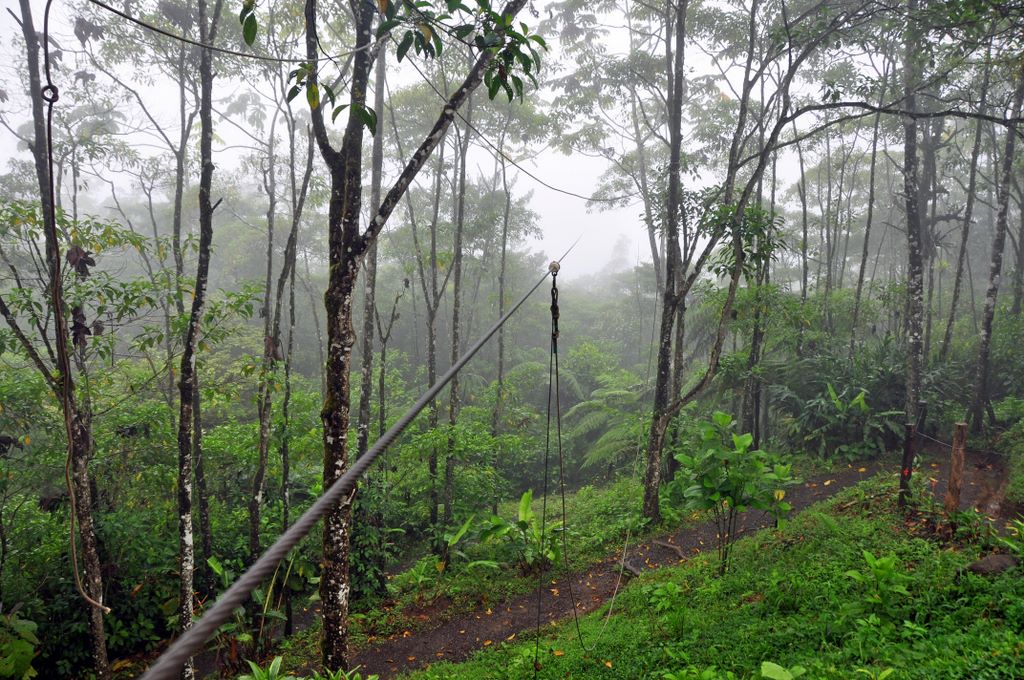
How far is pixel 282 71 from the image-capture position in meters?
7.88

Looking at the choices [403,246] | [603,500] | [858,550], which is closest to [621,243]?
[403,246]

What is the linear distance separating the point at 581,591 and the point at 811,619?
2.83 meters

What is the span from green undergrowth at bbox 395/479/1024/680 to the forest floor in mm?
417

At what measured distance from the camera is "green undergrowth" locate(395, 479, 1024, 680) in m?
3.03

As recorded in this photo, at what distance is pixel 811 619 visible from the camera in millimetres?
3785

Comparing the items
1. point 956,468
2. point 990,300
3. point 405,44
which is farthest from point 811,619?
point 990,300

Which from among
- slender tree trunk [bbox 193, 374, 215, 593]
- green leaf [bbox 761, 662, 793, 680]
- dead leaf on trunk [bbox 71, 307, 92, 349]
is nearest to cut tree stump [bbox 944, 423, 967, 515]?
green leaf [bbox 761, 662, 793, 680]

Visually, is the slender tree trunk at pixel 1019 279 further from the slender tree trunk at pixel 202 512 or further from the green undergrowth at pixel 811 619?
the slender tree trunk at pixel 202 512

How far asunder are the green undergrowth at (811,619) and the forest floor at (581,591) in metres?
0.42

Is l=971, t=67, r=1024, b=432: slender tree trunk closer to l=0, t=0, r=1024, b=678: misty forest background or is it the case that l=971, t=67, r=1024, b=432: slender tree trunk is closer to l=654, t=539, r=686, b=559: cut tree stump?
l=0, t=0, r=1024, b=678: misty forest background

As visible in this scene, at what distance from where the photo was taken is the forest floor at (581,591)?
17.5ft

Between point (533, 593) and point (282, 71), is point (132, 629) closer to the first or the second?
point (533, 593)

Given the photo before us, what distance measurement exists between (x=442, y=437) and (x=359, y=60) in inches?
186

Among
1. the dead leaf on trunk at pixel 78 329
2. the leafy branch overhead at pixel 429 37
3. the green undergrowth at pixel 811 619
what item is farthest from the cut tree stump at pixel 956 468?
the dead leaf on trunk at pixel 78 329
